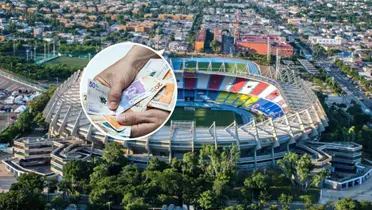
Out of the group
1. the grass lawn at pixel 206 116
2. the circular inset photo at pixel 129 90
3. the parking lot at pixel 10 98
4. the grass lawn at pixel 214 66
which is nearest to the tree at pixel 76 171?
the circular inset photo at pixel 129 90

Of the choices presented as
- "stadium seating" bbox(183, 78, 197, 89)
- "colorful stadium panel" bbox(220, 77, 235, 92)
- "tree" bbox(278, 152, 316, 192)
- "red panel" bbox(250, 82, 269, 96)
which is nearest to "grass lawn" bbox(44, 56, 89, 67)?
"stadium seating" bbox(183, 78, 197, 89)

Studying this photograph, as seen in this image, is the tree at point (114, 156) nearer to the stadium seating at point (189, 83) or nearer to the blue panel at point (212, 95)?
the blue panel at point (212, 95)

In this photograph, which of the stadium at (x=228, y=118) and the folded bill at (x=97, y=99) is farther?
the stadium at (x=228, y=118)

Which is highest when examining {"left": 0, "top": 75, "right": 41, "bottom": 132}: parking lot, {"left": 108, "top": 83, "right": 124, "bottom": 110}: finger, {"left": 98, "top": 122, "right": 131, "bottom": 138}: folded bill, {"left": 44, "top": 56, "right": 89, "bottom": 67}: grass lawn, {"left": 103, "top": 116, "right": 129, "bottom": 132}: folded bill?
{"left": 108, "top": 83, "right": 124, "bottom": 110}: finger

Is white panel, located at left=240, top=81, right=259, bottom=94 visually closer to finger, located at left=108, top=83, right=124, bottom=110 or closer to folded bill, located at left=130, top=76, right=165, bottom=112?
folded bill, located at left=130, top=76, right=165, bottom=112

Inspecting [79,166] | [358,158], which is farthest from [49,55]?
[358,158]

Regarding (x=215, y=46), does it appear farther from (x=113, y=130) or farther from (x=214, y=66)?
(x=113, y=130)

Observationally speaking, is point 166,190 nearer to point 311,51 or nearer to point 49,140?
point 49,140
